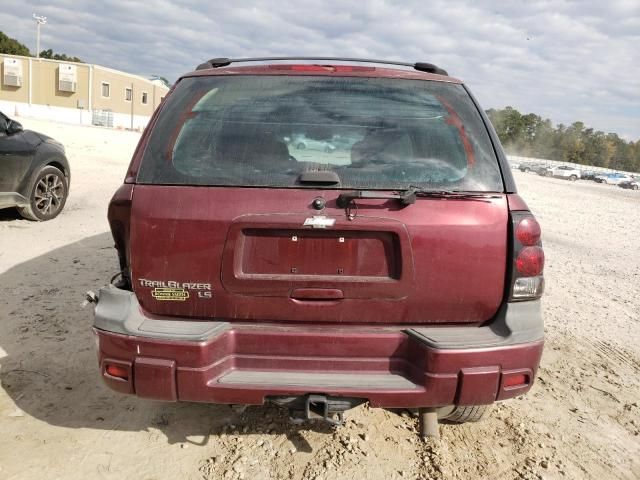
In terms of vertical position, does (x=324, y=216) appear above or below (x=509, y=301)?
above

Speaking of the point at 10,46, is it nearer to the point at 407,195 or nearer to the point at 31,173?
the point at 31,173

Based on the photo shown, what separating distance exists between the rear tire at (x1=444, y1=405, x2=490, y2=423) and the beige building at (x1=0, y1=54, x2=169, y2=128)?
165ft

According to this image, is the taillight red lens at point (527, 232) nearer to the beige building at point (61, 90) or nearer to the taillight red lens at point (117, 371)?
the taillight red lens at point (117, 371)

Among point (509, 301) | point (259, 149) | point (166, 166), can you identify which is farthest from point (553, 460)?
point (166, 166)

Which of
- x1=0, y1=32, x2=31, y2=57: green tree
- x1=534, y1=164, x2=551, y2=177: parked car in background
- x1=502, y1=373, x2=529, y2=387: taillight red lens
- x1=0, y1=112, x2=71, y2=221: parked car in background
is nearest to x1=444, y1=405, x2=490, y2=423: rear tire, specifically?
x1=502, y1=373, x2=529, y2=387: taillight red lens

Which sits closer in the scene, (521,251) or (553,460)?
(521,251)

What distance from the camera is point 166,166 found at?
2381 millimetres

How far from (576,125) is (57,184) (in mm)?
121028

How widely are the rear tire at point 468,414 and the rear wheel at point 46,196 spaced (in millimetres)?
6574

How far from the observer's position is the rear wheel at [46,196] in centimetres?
729

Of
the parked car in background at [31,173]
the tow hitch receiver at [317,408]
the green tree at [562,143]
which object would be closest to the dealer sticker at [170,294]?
the tow hitch receiver at [317,408]

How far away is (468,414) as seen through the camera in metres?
2.92

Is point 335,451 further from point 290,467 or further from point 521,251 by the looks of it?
point 521,251

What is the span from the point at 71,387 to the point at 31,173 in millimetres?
4859
